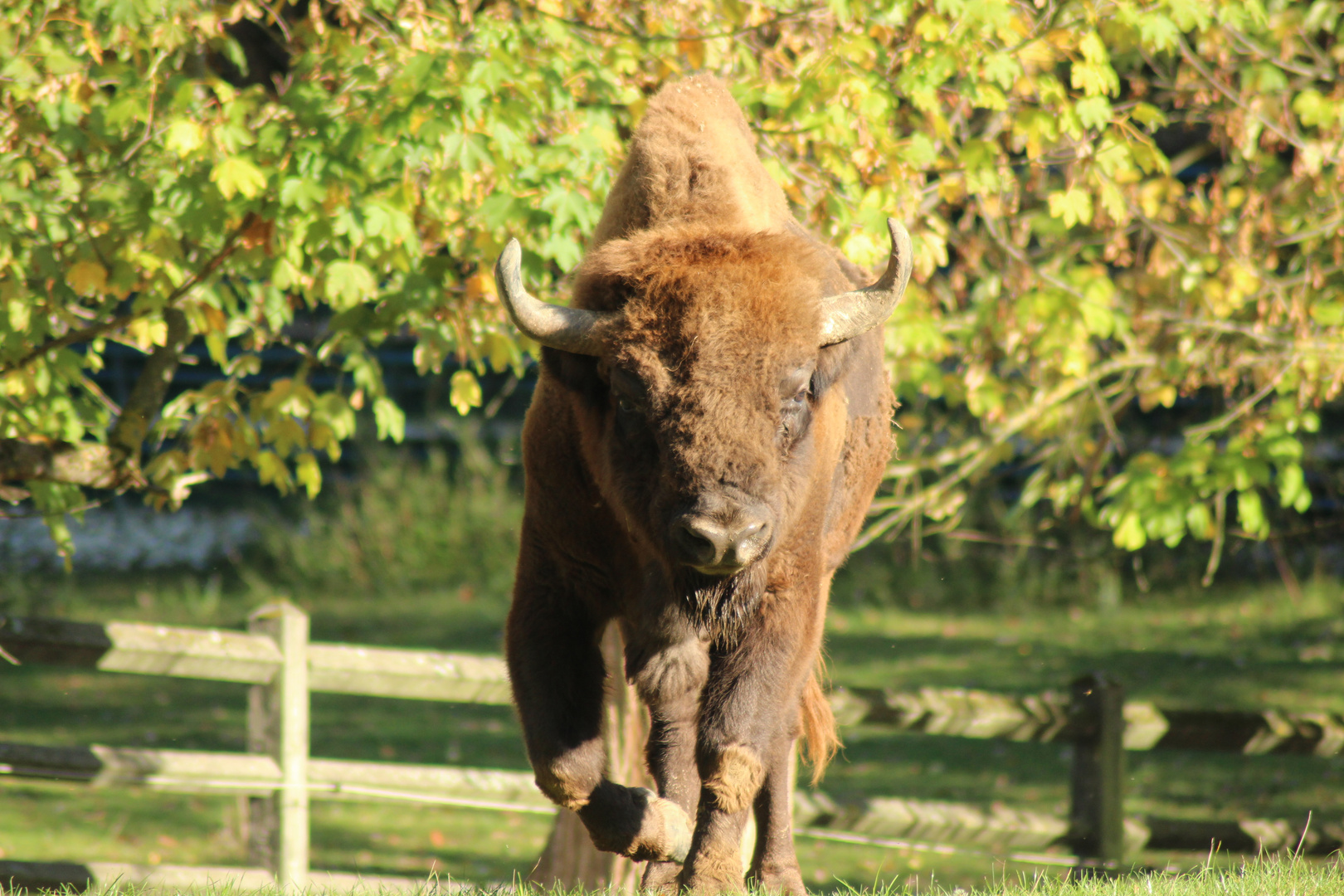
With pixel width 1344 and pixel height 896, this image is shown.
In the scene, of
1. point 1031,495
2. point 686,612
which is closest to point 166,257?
point 686,612

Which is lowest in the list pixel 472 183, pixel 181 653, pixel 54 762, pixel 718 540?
pixel 54 762

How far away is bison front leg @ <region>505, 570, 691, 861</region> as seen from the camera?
3730 millimetres

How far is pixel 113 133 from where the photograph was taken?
491cm

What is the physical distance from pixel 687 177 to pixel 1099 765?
14.8 ft

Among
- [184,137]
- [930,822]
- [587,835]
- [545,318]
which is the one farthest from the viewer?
[930,822]

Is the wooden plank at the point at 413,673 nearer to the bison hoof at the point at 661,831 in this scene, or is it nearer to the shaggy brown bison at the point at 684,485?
the shaggy brown bison at the point at 684,485

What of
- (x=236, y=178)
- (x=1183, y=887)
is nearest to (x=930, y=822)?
(x=1183, y=887)

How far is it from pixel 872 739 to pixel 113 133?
332 inches

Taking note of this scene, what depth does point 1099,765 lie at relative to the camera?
7160mm

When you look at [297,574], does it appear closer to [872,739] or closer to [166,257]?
[872,739]

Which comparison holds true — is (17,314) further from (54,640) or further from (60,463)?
(54,640)

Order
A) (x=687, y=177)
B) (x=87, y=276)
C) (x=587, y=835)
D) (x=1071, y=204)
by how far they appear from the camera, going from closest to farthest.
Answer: (x=687, y=177) → (x=87, y=276) → (x=1071, y=204) → (x=587, y=835)

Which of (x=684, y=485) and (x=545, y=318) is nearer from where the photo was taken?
(x=684, y=485)

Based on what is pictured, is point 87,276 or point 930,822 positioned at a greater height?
point 87,276
